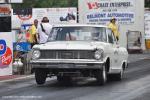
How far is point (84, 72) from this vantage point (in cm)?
1661

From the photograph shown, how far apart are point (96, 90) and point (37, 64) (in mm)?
1831

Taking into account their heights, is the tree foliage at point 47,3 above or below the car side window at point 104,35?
above

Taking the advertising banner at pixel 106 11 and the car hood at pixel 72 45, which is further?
the advertising banner at pixel 106 11

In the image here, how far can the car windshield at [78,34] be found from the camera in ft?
57.6

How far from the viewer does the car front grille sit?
1642 centimetres

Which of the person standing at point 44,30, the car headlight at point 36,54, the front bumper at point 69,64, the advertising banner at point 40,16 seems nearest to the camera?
the front bumper at point 69,64

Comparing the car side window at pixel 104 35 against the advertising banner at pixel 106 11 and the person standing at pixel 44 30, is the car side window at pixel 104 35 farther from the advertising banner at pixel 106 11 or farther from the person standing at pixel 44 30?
the advertising banner at pixel 106 11

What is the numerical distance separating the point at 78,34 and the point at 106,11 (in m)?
16.4

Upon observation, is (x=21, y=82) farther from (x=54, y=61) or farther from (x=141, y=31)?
(x=141, y=31)

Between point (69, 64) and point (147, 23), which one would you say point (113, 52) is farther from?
point (147, 23)

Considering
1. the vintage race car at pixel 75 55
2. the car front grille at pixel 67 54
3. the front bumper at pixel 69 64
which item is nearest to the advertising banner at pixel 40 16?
the vintage race car at pixel 75 55

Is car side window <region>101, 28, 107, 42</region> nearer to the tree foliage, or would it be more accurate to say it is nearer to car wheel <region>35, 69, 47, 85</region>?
car wheel <region>35, 69, 47, 85</region>

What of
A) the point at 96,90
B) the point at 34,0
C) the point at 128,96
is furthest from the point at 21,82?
the point at 34,0

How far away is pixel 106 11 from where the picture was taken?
33875 mm
